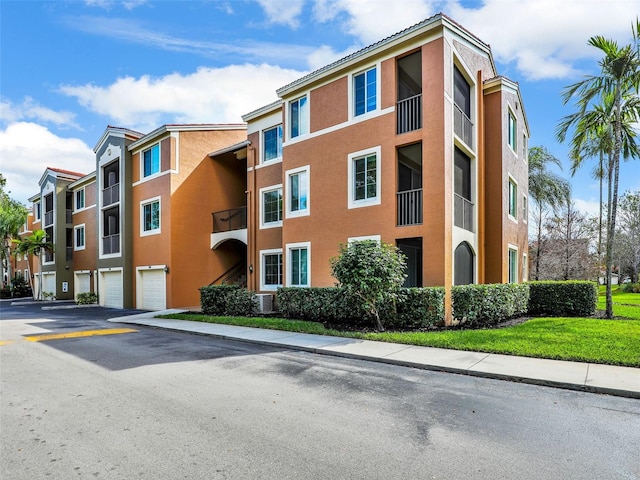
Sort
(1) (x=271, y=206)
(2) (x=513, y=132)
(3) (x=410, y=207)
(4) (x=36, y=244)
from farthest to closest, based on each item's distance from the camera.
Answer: (4) (x=36, y=244) < (1) (x=271, y=206) < (2) (x=513, y=132) < (3) (x=410, y=207)

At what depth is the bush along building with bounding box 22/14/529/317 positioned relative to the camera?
1234cm

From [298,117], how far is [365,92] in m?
3.46

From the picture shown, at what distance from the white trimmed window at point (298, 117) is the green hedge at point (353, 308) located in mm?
6535

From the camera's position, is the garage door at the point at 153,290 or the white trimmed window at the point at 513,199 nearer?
the white trimmed window at the point at 513,199

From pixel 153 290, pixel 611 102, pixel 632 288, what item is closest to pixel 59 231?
pixel 153 290

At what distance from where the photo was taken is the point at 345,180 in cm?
1420

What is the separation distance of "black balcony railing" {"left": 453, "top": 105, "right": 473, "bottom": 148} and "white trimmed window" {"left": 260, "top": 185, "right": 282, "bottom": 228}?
7931 millimetres

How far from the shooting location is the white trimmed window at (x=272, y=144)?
59.0ft

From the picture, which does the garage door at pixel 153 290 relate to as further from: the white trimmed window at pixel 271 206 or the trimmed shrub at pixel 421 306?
the trimmed shrub at pixel 421 306

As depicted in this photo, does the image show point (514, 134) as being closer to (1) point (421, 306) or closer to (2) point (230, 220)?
(1) point (421, 306)

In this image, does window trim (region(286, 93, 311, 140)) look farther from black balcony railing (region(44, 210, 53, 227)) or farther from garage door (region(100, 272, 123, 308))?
black balcony railing (region(44, 210, 53, 227))

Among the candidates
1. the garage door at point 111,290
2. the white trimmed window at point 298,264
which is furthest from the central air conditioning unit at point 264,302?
the garage door at point 111,290

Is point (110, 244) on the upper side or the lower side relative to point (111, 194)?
lower

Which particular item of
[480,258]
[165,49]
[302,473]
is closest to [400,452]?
[302,473]
